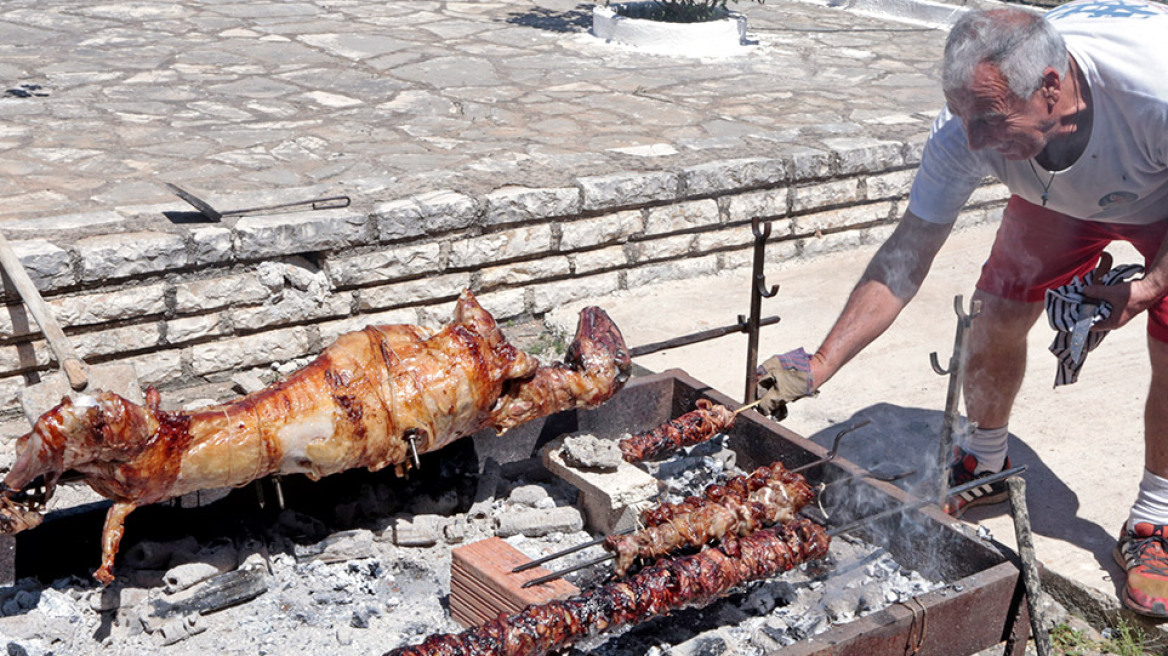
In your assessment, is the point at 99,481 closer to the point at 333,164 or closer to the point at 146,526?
the point at 146,526

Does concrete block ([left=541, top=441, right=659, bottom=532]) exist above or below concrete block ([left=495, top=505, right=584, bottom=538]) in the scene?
above

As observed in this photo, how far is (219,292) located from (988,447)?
3.87m

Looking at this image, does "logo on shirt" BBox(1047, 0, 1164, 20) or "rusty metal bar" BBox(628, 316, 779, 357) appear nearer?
"logo on shirt" BBox(1047, 0, 1164, 20)

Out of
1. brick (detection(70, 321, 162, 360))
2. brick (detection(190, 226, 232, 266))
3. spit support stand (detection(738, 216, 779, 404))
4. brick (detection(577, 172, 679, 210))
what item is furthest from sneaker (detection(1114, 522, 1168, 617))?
brick (detection(70, 321, 162, 360))

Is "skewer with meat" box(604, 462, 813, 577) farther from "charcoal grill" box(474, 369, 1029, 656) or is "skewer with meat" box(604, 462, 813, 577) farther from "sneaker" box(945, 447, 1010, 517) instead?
"sneaker" box(945, 447, 1010, 517)

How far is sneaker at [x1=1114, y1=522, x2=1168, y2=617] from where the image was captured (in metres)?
3.87

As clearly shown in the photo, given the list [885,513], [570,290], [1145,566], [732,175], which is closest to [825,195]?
[732,175]

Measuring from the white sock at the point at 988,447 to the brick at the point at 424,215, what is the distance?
3.01 m

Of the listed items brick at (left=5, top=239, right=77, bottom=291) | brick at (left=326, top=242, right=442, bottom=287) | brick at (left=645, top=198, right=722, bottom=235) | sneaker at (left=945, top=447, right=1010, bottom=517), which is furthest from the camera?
brick at (left=645, top=198, right=722, bottom=235)

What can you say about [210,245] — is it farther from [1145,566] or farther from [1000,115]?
[1145,566]

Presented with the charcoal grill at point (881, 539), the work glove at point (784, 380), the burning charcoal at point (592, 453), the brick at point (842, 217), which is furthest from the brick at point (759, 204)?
the burning charcoal at point (592, 453)

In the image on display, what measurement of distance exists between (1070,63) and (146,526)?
12.4 feet

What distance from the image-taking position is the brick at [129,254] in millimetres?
5289

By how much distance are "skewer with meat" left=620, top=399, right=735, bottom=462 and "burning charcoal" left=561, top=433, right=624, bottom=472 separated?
47mm
